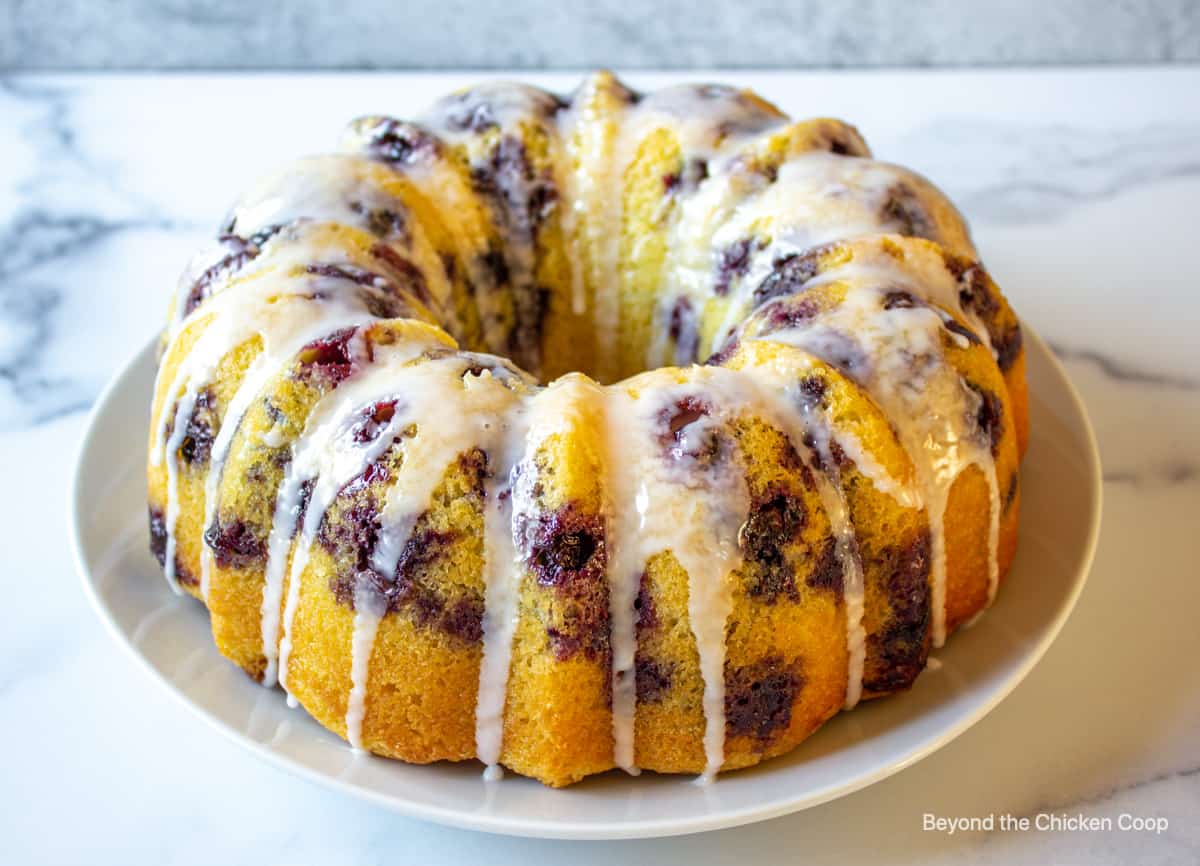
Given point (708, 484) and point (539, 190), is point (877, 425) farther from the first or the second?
point (539, 190)

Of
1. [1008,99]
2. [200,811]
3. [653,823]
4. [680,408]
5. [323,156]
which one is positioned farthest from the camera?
[1008,99]

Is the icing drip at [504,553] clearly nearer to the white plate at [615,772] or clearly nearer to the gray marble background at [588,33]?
the white plate at [615,772]

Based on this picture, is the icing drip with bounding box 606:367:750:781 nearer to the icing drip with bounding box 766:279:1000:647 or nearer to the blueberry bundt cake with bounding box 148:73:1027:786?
the blueberry bundt cake with bounding box 148:73:1027:786

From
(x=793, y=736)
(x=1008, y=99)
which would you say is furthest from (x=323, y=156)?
(x=1008, y=99)

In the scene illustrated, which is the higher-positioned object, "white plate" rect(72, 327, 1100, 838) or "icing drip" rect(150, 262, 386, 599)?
"icing drip" rect(150, 262, 386, 599)

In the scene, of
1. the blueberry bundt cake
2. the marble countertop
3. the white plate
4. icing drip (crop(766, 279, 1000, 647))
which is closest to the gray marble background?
the marble countertop
